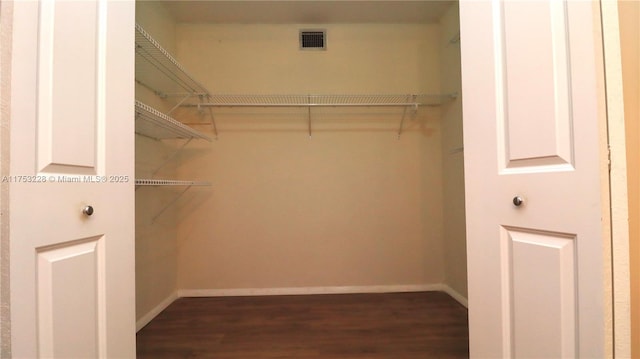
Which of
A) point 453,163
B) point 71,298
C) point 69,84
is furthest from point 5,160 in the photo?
point 453,163

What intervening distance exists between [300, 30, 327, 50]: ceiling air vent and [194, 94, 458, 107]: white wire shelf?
0.48 metres

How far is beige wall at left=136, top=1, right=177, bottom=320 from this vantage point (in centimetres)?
175

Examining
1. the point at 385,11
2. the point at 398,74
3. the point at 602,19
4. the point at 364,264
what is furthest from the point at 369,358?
the point at 385,11

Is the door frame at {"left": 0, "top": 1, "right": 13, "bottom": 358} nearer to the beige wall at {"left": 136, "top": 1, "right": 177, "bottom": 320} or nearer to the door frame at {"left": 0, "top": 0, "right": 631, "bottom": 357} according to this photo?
the beige wall at {"left": 136, "top": 1, "right": 177, "bottom": 320}

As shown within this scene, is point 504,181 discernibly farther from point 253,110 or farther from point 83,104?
point 253,110

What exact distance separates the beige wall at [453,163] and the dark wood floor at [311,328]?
0.95 feet

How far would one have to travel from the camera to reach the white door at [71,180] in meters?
0.61

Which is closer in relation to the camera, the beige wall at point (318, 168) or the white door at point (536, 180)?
the white door at point (536, 180)

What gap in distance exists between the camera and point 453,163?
7.04ft

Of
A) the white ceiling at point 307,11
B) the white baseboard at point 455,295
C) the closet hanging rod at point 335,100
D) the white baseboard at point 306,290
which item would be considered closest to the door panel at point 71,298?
the white baseboard at point 306,290

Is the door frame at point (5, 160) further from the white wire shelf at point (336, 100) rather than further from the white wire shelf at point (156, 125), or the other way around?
the white wire shelf at point (336, 100)

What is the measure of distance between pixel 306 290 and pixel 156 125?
1.74 metres

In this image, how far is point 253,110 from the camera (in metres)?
2.29

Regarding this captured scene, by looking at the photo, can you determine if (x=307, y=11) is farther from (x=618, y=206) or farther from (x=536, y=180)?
(x=618, y=206)
